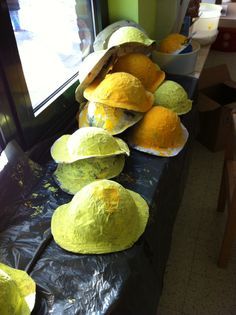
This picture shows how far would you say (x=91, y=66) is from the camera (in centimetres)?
110

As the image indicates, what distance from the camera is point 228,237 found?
1178 millimetres

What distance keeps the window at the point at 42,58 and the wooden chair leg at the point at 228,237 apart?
81 cm

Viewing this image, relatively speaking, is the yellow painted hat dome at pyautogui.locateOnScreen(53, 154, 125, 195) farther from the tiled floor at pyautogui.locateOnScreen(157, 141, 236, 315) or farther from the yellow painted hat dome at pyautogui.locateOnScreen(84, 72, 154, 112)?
the tiled floor at pyautogui.locateOnScreen(157, 141, 236, 315)

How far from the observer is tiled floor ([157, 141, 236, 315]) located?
1151 mm

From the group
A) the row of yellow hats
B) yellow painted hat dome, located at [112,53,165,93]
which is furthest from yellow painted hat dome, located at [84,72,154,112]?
yellow painted hat dome, located at [112,53,165,93]

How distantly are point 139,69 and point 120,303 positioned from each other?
97 centimetres

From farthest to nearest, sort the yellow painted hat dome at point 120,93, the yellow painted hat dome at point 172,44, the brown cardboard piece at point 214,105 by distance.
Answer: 1. the brown cardboard piece at point 214,105
2. the yellow painted hat dome at point 172,44
3. the yellow painted hat dome at point 120,93

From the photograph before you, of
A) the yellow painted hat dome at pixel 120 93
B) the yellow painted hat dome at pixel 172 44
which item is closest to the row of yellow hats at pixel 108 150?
the yellow painted hat dome at pixel 120 93

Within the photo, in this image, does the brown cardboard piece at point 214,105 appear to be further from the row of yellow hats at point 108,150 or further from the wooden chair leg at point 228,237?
the wooden chair leg at point 228,237

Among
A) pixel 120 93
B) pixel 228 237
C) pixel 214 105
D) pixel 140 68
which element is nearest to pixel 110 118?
pixel 120 93

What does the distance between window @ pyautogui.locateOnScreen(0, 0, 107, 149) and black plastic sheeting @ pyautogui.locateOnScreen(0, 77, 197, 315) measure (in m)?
0.15

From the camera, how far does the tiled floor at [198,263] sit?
1.15 meters

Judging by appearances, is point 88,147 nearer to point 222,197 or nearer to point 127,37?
point 127,37

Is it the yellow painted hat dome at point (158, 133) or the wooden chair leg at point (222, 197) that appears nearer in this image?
the yellow painted hat dome at point (158, 133)
